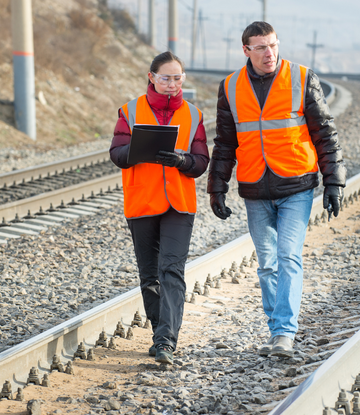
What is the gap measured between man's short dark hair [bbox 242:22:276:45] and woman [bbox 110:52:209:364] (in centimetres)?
50

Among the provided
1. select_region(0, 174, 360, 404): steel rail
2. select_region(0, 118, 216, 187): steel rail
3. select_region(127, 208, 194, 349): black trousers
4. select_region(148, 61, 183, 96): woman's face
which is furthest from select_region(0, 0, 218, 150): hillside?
select_region(148, 61, 183, 96): woman's face

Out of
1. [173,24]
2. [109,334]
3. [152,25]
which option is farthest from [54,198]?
[152,25]

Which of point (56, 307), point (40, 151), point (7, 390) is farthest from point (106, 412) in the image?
point (40, 151)

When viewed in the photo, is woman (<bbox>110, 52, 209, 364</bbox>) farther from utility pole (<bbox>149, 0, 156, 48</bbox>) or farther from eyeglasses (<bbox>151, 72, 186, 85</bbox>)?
utility pole (<bbox>149, 0, 156, 48</bbox>)

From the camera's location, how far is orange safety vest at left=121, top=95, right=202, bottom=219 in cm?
444

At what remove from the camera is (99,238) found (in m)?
7.97

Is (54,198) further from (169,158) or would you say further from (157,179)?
(169,158)

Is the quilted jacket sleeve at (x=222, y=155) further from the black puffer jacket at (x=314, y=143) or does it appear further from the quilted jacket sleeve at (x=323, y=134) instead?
the quilted jacket sleeve at (x=323, y=134)

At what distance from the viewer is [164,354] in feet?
14.2

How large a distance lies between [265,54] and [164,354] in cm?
216

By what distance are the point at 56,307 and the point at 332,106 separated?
20870 millimetres

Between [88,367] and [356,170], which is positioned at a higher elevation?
[356,170]

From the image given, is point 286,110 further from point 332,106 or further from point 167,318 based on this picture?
point 332,106

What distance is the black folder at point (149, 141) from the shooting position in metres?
4.25
